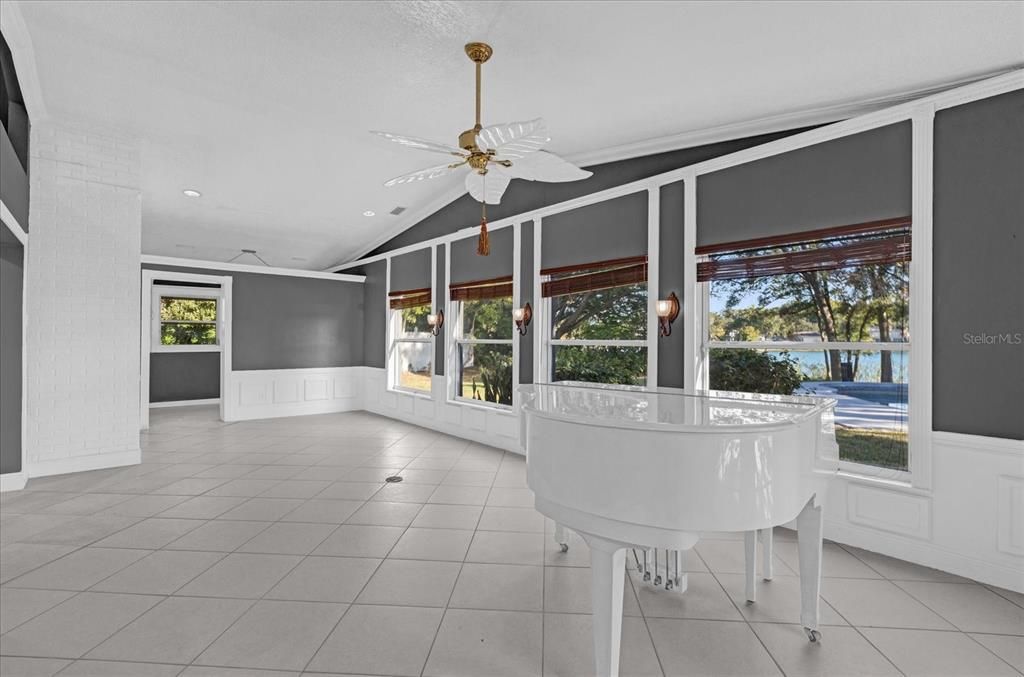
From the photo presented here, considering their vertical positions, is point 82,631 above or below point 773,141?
below

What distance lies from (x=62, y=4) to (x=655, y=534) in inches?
164

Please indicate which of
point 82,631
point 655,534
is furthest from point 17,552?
point 655,534

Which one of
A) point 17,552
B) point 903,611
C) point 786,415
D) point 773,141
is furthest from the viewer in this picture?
point 773,141

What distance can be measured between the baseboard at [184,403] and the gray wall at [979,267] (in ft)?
32.4

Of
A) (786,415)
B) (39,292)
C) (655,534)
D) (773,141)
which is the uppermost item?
(773,141)

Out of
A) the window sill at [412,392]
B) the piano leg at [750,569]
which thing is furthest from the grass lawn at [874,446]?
the window sill at [412,392]

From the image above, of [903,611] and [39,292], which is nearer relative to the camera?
[903,611]

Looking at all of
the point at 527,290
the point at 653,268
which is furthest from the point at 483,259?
the point at 653,268

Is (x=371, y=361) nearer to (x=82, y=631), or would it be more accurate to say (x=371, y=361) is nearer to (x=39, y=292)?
(x=39, y=292)

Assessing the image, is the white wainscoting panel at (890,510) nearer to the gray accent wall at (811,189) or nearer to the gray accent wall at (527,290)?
the gray accent wall at (811,189)

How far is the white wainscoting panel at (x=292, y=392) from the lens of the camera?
22.8ft

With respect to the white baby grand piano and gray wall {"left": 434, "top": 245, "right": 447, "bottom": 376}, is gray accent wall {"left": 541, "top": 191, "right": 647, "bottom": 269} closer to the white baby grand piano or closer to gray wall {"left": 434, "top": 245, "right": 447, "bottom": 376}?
gray wall {"left": 434, "top": 245, "right": 447, "bottom": 376}

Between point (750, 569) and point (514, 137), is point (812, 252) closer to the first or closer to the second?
point (750, 569)

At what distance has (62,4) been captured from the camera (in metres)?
2.72
